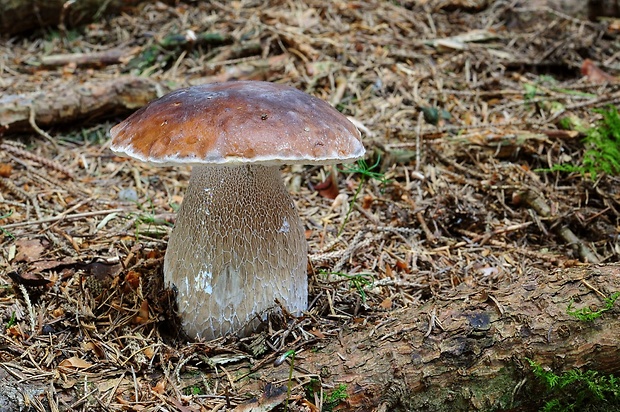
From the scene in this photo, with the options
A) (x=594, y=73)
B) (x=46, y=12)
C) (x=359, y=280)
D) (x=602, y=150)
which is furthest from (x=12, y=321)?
(x=594, y=73)

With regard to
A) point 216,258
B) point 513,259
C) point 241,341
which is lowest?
point 513,259

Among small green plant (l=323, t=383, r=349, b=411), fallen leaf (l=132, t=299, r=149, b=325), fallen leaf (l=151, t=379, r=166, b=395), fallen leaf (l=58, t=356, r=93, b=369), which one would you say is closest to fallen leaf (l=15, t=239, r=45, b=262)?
fallen leaf (l=132, t=299, r=149, b=325)

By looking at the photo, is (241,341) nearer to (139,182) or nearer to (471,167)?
(139,182)

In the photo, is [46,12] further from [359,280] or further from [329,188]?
[359,280]

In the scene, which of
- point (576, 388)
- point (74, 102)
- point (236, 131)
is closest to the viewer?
point (236, 131)

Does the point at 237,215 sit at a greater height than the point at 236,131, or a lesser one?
lesser

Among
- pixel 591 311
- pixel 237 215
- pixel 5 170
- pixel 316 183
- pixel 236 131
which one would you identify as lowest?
pixel 316 183

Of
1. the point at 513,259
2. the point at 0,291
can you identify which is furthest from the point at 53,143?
the point at 513,259

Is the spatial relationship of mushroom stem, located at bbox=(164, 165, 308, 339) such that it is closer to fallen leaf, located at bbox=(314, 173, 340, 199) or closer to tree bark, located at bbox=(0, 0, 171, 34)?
fallen leaf, located at bbox=(314, 173, 340, 199)
